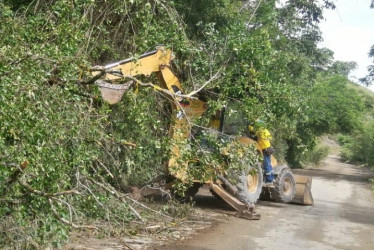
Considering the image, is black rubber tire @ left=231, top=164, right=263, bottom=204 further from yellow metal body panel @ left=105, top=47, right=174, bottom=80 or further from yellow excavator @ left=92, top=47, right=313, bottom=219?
yellow metal body panel @ left=105, top=47, right=174, bottom=80

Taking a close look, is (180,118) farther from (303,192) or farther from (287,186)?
(303,192)

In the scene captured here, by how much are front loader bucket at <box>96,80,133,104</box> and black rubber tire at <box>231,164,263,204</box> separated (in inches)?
157

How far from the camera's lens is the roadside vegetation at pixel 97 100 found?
6031 mm

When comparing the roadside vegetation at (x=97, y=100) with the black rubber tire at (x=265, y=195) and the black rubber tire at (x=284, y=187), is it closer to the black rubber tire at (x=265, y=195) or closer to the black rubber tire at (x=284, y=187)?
the black rubber tire at (x=284, y=187)

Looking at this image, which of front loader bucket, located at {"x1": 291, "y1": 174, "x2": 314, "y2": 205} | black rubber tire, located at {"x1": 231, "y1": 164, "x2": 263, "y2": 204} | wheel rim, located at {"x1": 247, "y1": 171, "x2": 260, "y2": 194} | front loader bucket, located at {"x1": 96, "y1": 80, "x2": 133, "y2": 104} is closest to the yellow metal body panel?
front loader bucket, located at {"x1": 96, "y1": 80, "x2": 133, "y2": 104}

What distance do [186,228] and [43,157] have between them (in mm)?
4384

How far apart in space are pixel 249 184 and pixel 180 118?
3.43 m

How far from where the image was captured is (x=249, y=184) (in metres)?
13.1

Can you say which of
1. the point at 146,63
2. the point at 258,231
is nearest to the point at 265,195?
the point at 258,231

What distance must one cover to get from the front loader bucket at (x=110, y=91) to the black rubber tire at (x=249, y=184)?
13.1 feet

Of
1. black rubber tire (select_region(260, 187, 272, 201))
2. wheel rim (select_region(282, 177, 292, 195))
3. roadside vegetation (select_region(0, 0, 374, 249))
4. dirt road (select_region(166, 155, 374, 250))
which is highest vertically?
roadside vegetation (select_region(0, 0, 374, 249))

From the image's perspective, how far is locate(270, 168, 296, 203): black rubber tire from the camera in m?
14.2

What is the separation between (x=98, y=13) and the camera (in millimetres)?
10859

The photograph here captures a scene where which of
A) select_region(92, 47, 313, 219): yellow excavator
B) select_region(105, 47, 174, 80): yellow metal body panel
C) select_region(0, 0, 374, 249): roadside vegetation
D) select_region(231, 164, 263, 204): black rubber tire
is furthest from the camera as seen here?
select_region(231, 164, 263, 204): black rubber tire
